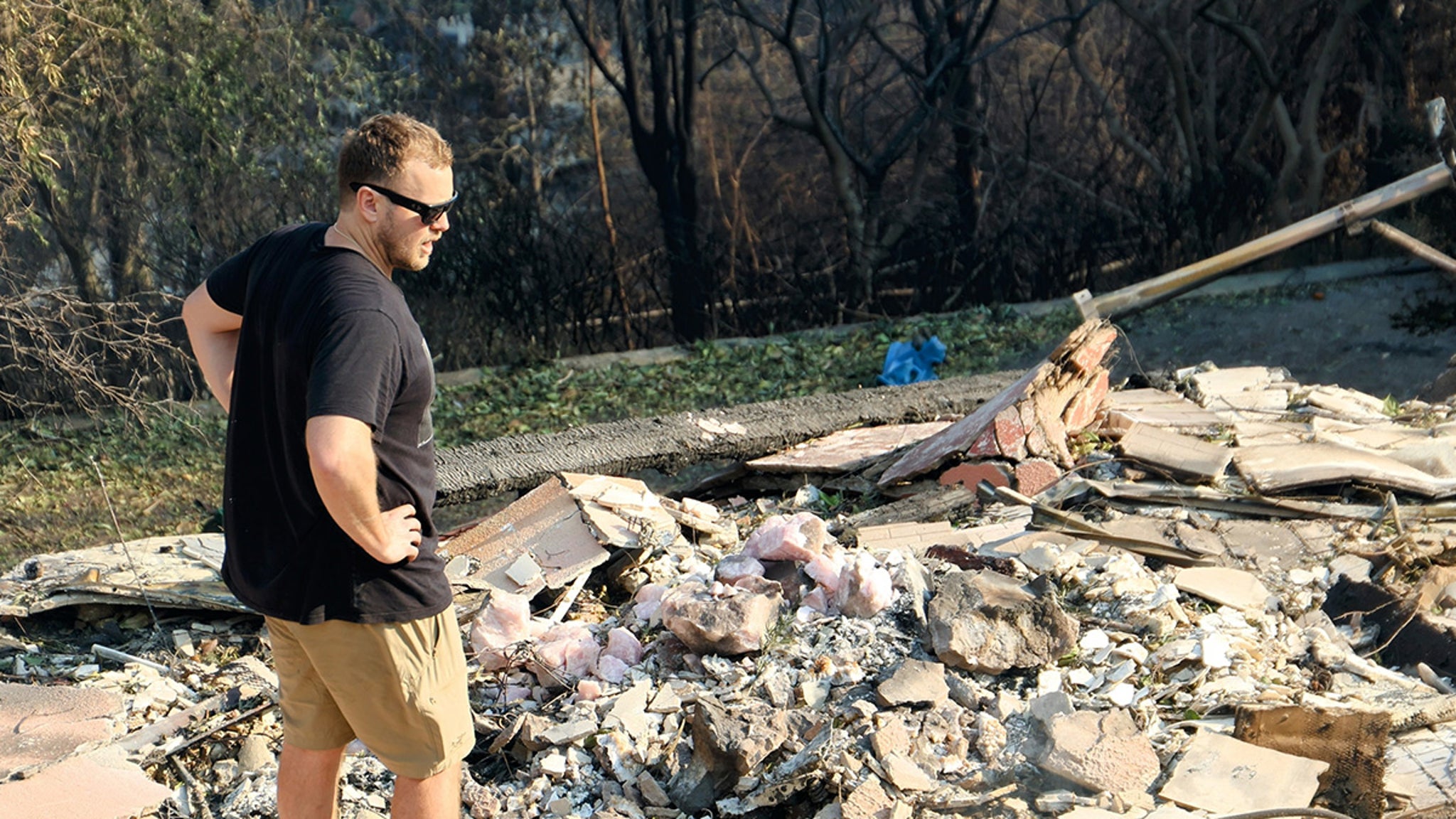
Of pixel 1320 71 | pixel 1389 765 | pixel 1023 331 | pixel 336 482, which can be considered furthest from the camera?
pixel 1320 71

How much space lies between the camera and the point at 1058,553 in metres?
4.10

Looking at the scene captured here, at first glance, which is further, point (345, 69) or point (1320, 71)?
point (1320, 71)

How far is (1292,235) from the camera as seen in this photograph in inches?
236

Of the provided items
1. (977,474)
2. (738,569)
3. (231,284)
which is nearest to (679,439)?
(977,474)

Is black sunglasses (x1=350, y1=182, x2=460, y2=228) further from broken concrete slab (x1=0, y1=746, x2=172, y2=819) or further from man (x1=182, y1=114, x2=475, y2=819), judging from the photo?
broken concrete slab (x1=0, y1=746, x2=172, y2=819)

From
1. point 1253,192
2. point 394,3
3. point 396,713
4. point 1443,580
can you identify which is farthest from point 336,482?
point 394,3

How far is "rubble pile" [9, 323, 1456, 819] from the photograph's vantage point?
3070 millimetres

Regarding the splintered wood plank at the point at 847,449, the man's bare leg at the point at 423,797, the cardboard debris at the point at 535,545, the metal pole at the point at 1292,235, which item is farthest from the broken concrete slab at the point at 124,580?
the metal pole at the point at 1292,235

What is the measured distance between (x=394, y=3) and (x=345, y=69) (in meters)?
5.59

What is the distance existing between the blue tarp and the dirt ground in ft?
4.42

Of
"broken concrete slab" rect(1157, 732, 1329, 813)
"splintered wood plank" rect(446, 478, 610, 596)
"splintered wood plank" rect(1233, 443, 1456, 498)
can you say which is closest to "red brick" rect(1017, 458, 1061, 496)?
"splintered wood plank" rect(1233, 443, 1456, 498)

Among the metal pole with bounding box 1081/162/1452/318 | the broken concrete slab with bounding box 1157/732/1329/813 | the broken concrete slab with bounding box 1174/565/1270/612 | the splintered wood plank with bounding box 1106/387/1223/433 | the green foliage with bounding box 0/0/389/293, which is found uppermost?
the green foliage with bounding box 0/0/389/293

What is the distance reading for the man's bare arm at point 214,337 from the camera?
266 cm

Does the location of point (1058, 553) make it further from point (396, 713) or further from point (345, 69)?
point (345, 69)
